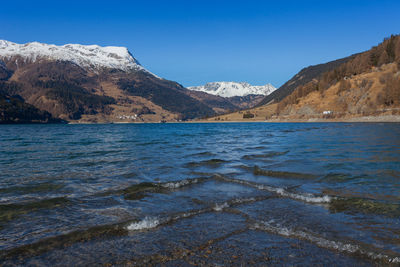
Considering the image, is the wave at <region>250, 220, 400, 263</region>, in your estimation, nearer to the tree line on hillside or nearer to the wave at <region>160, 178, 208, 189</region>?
the wave at <region>160, 178, 208, 189</region>

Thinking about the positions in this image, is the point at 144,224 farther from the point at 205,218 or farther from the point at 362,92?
the point at 362,92

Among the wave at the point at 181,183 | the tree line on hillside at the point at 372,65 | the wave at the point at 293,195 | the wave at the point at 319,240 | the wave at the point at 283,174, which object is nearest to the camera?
the wave at the point at 319,240

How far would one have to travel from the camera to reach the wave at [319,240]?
6.21 m

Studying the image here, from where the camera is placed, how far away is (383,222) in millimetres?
8398

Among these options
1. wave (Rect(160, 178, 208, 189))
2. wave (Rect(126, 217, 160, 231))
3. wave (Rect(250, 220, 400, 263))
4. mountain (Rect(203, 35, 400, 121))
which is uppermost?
mountain (Rect(203, 35, 400, 121))

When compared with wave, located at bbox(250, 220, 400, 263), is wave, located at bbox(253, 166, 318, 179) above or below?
below

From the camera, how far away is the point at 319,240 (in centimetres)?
717

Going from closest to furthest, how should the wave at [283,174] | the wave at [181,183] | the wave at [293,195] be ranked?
1. the wave at [293,195]
2. the wave at [181,183]
3. the wave at [283,174]

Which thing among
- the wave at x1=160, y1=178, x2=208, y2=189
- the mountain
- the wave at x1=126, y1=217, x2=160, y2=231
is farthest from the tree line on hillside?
the wave at x1=126, y1=217, x2=160, y2=231

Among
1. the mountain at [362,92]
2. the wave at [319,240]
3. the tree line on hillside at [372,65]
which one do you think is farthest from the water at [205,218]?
the tree line on hillside at [372,65]

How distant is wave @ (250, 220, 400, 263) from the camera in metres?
6.21

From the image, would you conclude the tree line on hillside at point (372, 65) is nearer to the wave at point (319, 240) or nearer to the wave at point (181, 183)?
the wave at point (181, 183)

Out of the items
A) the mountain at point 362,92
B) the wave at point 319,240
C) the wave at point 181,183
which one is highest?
the mountain at point 362,92

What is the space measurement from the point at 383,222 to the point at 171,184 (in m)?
9.75
